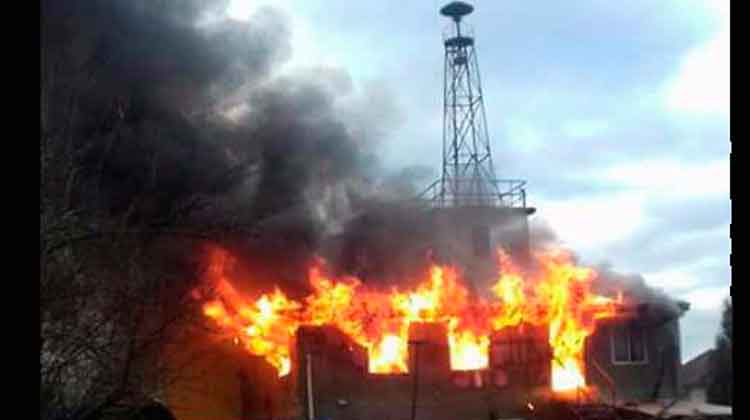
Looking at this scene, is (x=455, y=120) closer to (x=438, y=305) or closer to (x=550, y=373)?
(x=438, y=305)

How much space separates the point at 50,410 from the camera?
34.6 ft

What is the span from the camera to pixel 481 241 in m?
36.4

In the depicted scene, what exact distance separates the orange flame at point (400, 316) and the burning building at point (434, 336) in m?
0.05

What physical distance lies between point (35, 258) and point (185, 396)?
91.8 feet

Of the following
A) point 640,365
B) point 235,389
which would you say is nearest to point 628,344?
point 640,365

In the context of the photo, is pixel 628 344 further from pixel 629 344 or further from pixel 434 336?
pixel 434 336

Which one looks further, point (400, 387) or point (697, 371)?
point (697, 371)

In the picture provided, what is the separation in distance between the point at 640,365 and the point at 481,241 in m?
8.06

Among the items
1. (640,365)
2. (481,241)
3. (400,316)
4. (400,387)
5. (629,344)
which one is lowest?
(400,387)

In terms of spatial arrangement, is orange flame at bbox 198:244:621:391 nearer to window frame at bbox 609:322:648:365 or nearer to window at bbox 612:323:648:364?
window frame at bbox 609:322:648:365

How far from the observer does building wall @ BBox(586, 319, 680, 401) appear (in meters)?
31.2

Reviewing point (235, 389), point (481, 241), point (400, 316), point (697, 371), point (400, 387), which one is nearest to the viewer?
point (400, 387)

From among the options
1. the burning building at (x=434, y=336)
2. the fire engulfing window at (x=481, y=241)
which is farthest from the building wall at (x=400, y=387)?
the fire engulfing window at (x=481, y=241)

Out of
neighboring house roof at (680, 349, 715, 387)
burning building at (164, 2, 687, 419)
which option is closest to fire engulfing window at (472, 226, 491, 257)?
burning building at (164, 2, 687, 419)
